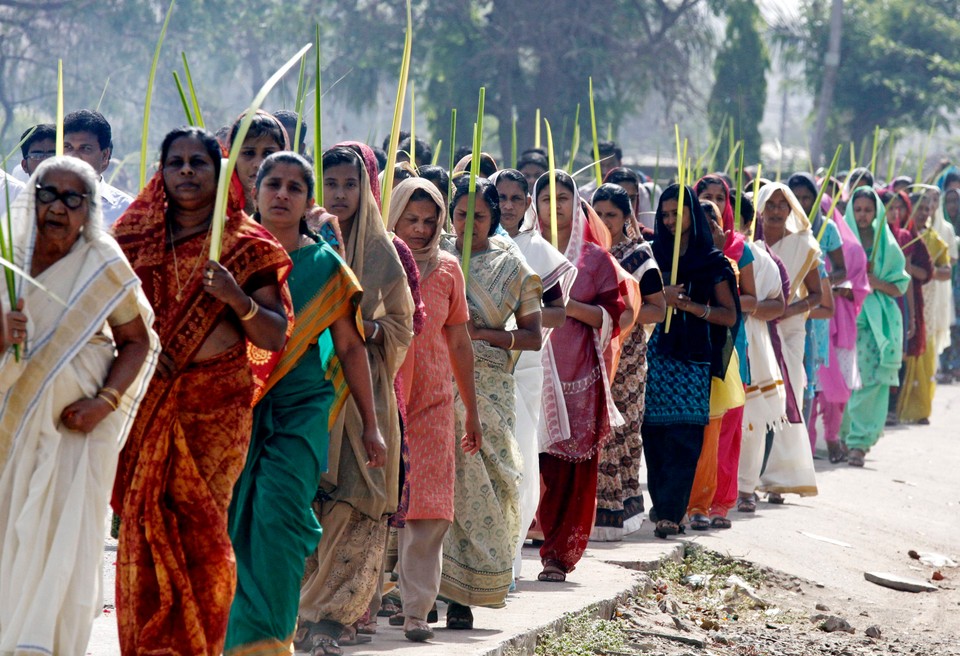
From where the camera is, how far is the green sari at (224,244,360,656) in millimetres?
4859

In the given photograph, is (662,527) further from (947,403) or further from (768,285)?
(947,403)

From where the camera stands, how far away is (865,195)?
12.9 meters

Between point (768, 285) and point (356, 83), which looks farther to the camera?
point (356, 83)

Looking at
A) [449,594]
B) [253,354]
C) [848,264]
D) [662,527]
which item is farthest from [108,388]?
[848,264]

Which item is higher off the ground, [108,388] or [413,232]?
[413,232]

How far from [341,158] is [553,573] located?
2.64m

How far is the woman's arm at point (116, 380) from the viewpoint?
4.34 meters

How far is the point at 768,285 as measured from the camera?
32.0ft

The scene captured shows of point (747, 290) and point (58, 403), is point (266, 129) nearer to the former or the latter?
point (58, 403)

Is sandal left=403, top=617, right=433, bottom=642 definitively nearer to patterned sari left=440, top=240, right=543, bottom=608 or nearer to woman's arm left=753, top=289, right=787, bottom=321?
patterned sari left=440, top=240, right=543, bottom=608

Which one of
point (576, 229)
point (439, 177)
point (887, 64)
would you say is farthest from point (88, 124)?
point (887, 64)

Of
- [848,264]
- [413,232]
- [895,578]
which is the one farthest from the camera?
[848,264]

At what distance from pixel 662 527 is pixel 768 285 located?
184cm

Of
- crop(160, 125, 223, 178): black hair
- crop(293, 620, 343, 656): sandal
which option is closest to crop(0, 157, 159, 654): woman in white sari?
crop(160, 125, 223, 178): black hair
